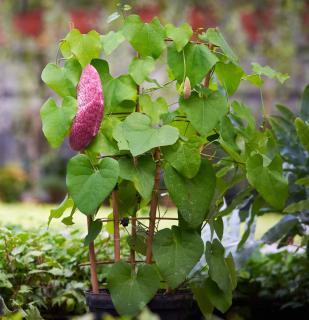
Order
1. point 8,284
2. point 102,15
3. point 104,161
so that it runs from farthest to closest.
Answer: point 102,15 → point 8,284 → point 104,161

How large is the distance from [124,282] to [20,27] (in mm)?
10045

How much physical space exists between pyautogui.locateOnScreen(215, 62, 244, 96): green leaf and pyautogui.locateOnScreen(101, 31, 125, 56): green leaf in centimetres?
27

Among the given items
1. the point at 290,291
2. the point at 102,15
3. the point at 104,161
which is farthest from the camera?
the point at 102,15

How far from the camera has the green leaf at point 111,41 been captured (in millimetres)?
1821

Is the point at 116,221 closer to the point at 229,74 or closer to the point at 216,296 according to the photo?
the point at 216,296

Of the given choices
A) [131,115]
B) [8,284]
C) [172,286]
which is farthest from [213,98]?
[8,284]

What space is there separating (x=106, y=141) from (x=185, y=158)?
208 millimetres

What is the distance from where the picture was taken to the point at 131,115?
5.70ft

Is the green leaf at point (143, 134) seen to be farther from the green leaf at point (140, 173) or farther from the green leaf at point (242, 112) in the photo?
the green leaf at point (242, 112)

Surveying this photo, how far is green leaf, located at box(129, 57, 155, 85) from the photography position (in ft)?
5.81

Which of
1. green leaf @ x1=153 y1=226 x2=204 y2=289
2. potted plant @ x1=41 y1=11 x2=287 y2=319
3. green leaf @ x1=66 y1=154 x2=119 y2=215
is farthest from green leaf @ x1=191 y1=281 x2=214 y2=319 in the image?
green leaf @ x1=66 y1=154 x2=119 y2=215

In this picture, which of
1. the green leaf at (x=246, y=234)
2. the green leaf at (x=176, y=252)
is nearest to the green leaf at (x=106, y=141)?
the green leaf at (x=176, y=252)

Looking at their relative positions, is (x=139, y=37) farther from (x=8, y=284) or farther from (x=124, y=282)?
(x=8, y=284)

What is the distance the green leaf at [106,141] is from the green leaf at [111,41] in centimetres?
18
